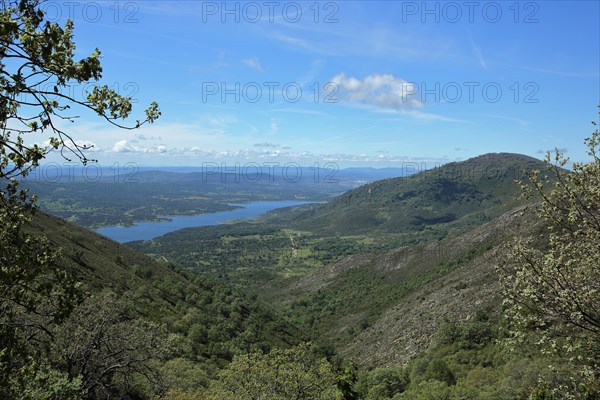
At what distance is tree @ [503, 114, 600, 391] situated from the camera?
10.5m

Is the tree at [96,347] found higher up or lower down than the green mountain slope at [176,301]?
higher up

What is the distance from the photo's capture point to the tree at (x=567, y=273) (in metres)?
10.5

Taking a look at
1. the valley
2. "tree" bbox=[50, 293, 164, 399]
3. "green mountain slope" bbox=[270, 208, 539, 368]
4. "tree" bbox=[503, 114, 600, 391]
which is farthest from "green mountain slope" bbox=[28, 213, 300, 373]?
"tree" bbox=[503, 114, 600, 391]

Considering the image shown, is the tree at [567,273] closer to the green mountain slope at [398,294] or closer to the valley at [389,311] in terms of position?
the valley at [389,311]

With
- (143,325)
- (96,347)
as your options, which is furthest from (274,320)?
(96,347)

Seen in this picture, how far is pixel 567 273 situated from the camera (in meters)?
10.9

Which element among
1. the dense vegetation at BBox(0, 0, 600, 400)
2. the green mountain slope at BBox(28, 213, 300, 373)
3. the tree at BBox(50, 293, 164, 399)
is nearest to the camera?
the dense vegetation at BBox(0, 0, 600, 400)

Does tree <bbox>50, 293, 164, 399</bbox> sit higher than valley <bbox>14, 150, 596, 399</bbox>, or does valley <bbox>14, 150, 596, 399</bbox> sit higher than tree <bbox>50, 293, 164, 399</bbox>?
tree <bbox>50, 293, 164, 399</bbox>

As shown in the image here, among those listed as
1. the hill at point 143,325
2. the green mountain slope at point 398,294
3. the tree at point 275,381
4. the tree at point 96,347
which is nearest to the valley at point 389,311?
the green mountain slope at point 398,294

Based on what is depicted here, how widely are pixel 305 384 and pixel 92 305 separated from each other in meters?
14.1

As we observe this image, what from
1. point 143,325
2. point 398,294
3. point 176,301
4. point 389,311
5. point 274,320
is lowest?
point 274,320

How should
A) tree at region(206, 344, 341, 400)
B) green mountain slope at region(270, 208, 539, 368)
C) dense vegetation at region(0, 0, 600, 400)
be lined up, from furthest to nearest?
1. green mountain slope at region(270, 208, 539, 368)
2. tree at region(206, 344, 341, 400)
3. dense vegetation at region(0, 0, 600, 400)

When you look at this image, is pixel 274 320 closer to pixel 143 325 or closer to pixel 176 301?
pixel 176 301

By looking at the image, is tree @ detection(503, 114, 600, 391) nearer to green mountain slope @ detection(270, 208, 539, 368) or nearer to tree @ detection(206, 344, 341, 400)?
green mountain slope @ detection(270, 208, 539, 368)
